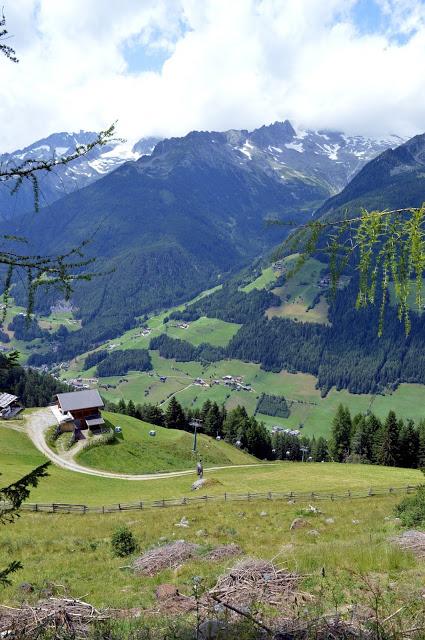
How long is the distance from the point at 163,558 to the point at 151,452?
7324 centimetres

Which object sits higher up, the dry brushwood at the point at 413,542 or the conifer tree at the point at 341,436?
the dry brushwood at the point at 413,542

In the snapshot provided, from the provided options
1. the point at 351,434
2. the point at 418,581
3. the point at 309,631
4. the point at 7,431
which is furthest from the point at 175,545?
the point at 351,434

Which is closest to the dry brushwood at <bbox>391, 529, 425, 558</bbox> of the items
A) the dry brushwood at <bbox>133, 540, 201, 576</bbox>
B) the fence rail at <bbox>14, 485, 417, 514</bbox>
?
the dry brushwood at <bbox>133, 540, 201, 576</bbox>

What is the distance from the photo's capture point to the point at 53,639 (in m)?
11.2

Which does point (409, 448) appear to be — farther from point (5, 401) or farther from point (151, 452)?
point (5, 401)

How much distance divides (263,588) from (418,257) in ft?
40.8

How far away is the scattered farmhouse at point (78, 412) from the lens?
94.8 m

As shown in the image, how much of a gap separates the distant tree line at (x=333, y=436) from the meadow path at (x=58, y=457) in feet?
129

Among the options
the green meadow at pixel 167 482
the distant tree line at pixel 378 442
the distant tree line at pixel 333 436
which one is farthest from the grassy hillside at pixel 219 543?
the distant tree line at pixel 333 436

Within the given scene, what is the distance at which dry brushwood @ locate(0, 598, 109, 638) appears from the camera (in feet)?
38.6

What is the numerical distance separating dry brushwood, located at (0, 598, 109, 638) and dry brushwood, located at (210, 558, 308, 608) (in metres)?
3.76

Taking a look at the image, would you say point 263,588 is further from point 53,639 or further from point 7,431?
point 7,431

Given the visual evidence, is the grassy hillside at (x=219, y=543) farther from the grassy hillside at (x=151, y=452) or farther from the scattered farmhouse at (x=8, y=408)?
the scattered farmhouse at (x=8, y=408)

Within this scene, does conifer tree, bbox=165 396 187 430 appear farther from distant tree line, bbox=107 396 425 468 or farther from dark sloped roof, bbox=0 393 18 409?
dark sloped roof, bbox=0 393 18 409
